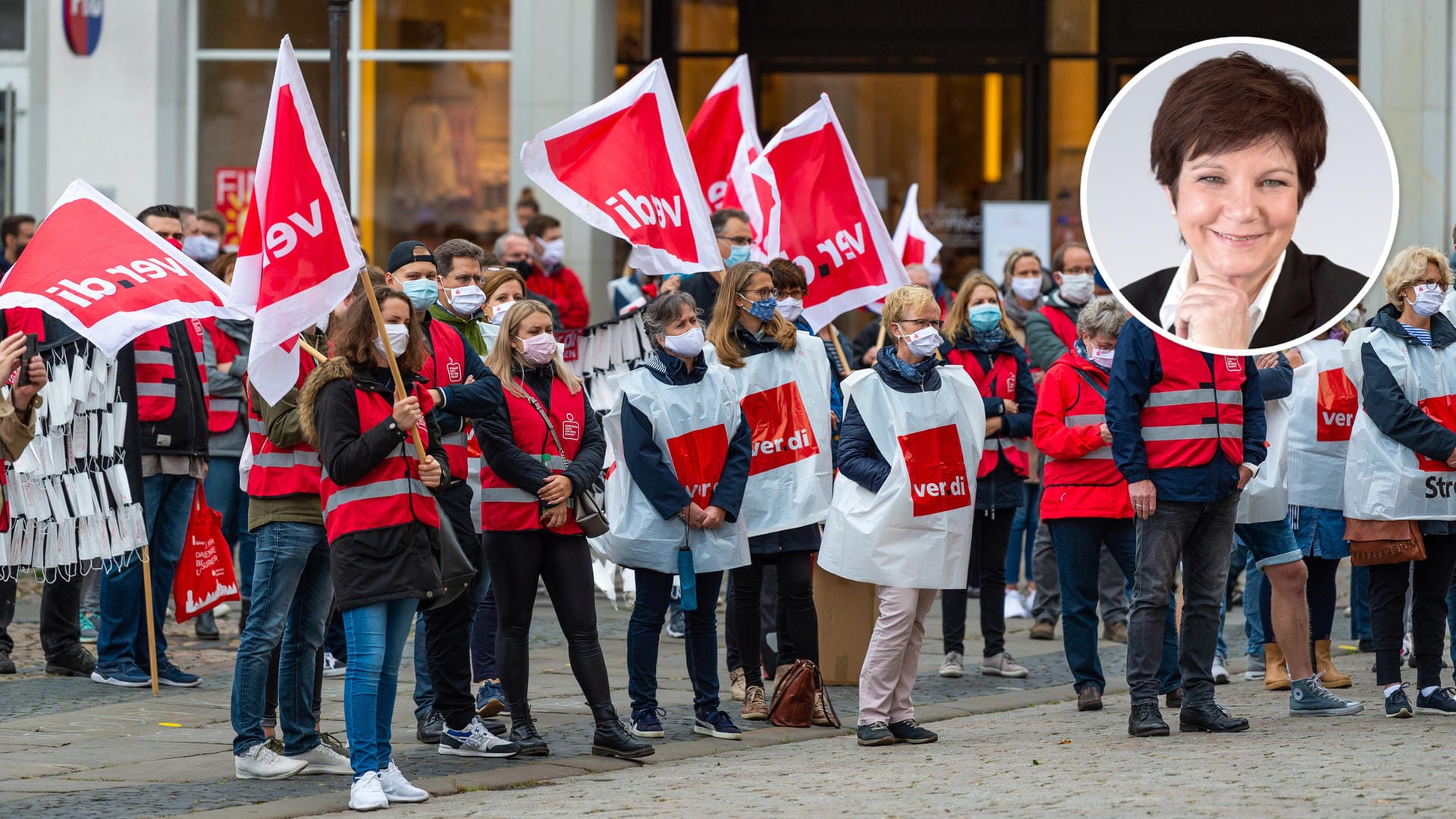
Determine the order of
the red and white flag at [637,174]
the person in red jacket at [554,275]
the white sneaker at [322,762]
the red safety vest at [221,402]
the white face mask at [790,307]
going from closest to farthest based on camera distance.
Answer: the white sneaker at [322,762] < the white face mask at [790,307] < the red and white flag at [637,174] < the red safety vest at [221,402] < the person in red jacket at [554,275]

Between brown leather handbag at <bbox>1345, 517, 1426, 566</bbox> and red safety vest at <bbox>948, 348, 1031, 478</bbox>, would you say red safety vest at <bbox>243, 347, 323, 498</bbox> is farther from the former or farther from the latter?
brown leather handbag at <bbox>1345, 517, 1426, 566</bbox>

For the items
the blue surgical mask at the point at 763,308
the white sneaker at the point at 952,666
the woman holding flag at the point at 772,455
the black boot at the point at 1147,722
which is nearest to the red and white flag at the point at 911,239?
the white sneaker at the point at 952,666

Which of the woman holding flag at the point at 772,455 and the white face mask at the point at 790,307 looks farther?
the white face mask at the point at 790,307

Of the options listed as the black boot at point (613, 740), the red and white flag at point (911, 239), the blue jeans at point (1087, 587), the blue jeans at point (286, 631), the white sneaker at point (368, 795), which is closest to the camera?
the white sneaker at point (368, 795)

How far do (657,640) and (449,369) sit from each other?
57.2 inches

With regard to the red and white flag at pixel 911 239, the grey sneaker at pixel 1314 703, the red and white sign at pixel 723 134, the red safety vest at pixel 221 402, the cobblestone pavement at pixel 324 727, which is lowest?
the cobblestone pavement at pixel 324 727

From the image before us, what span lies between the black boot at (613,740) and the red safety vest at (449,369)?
111 centimetres

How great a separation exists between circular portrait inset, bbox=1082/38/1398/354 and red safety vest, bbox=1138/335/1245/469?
0.86 m

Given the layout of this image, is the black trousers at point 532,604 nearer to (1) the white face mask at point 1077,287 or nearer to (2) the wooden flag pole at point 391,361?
(2) the wooden flag pole at point 391,361

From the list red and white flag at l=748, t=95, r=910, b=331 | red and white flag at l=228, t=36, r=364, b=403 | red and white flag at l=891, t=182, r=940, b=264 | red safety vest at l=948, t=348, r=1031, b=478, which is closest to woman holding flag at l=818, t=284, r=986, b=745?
red safety vest at l=948, t=348, r=1031, b=478

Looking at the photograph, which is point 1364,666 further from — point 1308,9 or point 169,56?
point 169,56

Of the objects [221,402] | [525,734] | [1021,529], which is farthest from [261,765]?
[1021,529]

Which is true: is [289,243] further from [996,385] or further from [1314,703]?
[1314,703]

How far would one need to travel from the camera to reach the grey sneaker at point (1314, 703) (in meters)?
8.84
